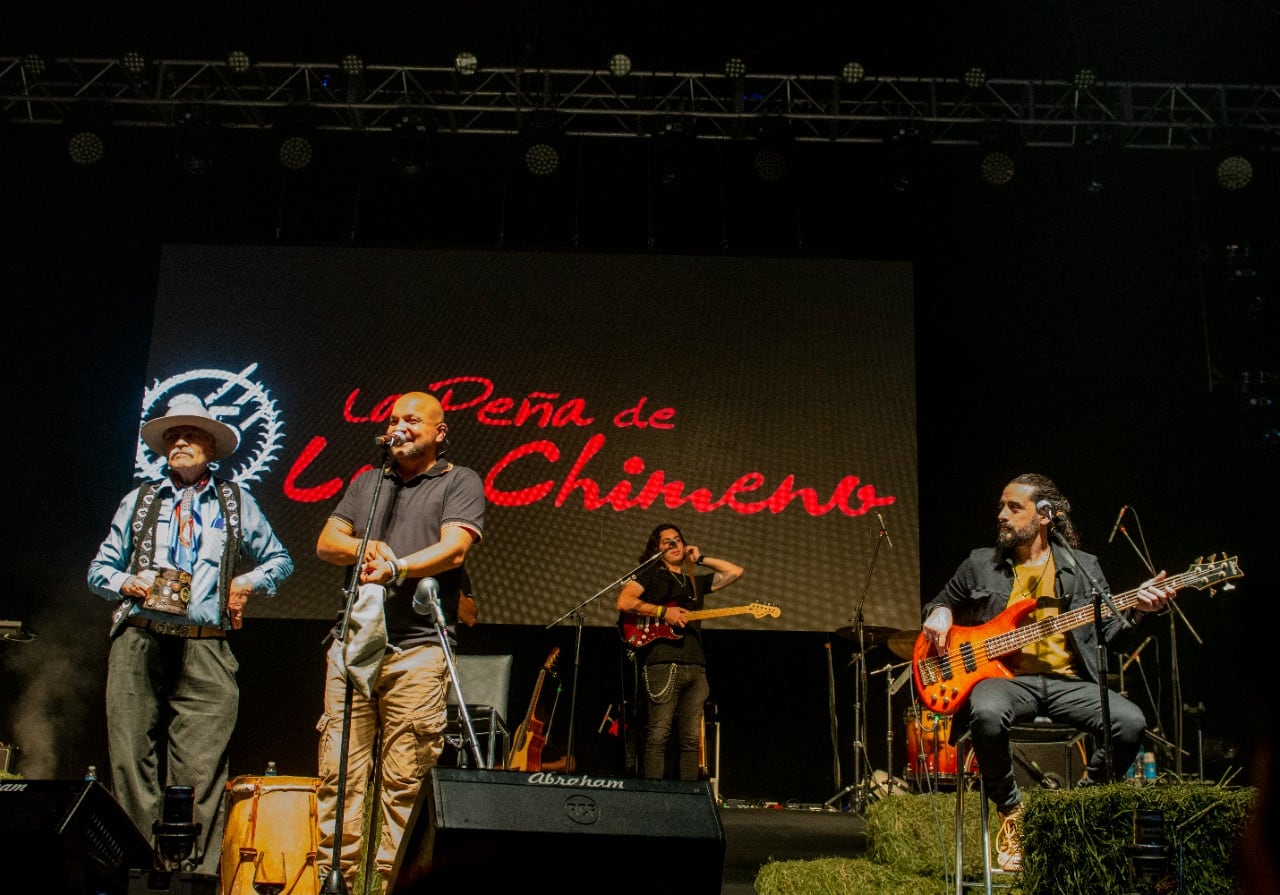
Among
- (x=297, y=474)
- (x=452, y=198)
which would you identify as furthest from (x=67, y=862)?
→ (x=452, y=198)

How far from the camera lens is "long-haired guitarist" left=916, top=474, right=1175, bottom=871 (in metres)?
4.65

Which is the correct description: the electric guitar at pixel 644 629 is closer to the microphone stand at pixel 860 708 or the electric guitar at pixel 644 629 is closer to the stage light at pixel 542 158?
the microphone stand at pixel 860 708

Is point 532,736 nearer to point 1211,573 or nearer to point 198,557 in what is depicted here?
point 198,557

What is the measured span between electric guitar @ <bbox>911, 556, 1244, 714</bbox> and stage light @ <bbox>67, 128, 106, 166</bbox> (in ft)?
22.4

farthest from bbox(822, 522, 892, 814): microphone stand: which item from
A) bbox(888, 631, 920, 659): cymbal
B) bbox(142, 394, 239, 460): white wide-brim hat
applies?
bbox(142, 394, 239, 460): white wide-brim hat

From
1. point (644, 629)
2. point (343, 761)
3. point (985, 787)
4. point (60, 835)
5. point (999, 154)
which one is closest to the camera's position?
point (60, 835)

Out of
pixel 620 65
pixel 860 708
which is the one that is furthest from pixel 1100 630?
pixel 620 65

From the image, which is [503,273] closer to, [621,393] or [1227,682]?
Result: [621,393]

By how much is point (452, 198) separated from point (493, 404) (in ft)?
6.20

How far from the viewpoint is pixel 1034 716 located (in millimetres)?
4820

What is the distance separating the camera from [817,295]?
9031mm

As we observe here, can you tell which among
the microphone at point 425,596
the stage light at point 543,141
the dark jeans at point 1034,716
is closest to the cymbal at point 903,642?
the dark jeans at point 1034,716

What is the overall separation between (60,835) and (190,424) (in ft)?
7.55

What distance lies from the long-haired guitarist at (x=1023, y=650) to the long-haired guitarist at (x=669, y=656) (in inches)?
104
